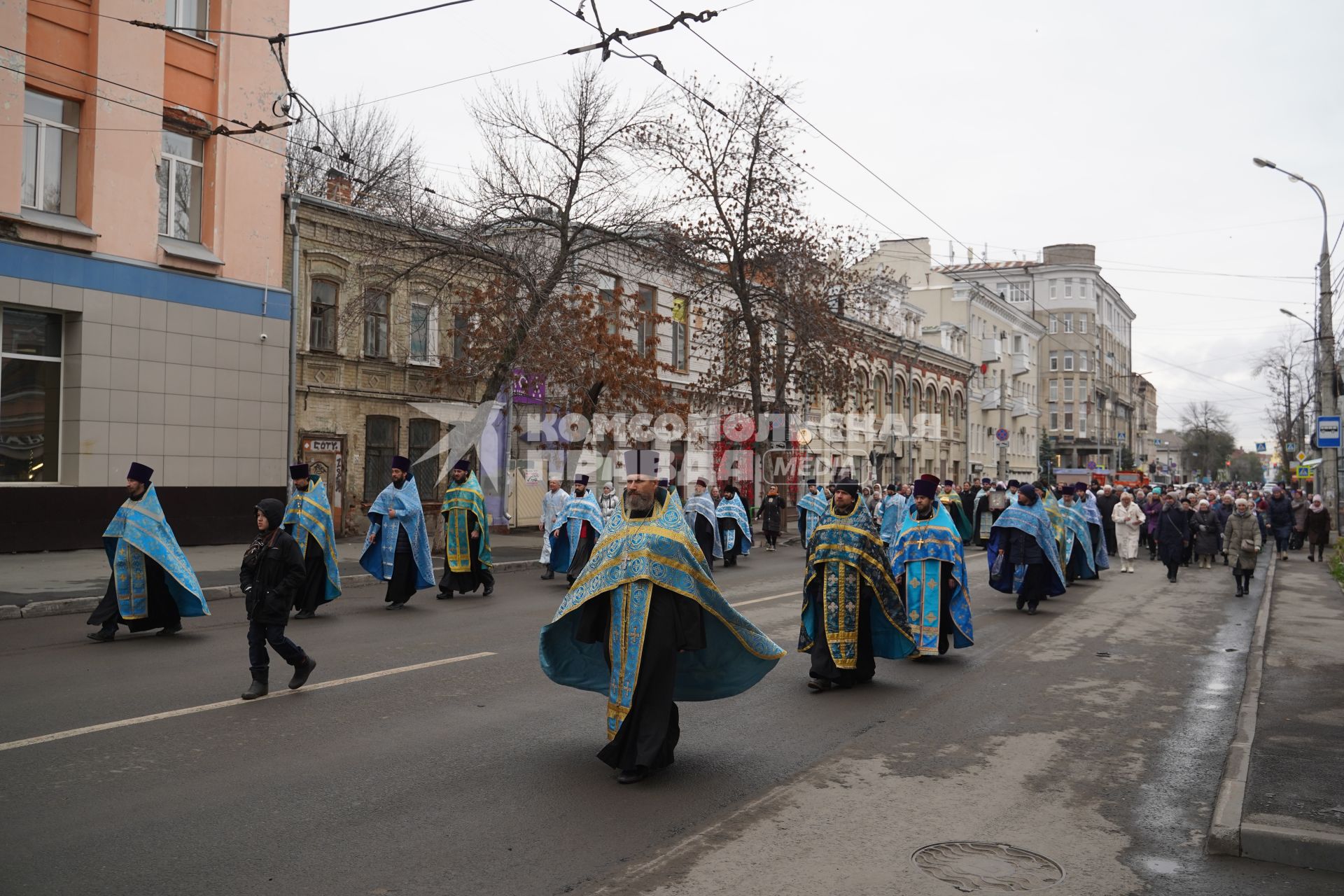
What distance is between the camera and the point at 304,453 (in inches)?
934

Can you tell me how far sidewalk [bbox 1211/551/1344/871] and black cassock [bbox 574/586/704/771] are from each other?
114 inches

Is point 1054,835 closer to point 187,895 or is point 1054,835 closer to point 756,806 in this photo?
point 756,806

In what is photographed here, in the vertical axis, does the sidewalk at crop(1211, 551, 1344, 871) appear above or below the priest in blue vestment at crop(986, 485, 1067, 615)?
below

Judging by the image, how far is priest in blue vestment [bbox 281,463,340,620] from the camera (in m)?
12.4

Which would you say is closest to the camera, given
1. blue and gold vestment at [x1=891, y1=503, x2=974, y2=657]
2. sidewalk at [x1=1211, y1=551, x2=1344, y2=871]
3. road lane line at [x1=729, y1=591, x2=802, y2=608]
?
sidewalk at [x1=1211, y1=551, x2=1344, y2=871]

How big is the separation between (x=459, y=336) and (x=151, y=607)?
14.5m

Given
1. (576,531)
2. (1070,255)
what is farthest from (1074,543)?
(1070,255)

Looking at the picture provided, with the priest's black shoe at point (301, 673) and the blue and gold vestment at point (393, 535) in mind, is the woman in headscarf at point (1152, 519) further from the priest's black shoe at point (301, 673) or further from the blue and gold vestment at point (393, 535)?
the priest's black shoe at point (301, 673)

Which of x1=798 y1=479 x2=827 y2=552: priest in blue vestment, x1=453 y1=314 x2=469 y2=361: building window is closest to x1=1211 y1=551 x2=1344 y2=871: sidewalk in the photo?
x1=798 y1=479 x2=827 y2=552: priest in blue vestment

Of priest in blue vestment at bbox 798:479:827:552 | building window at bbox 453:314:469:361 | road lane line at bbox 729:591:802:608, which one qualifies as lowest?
road lane line at bbox 729:591:802:608

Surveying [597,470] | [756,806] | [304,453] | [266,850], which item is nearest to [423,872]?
[266,850]

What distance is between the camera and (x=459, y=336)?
A: 24.8 meters

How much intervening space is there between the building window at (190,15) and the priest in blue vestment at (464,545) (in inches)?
453

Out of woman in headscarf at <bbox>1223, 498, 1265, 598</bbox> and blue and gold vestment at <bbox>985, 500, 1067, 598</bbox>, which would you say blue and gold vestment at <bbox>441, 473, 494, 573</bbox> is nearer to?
blue and gold vestment at <bbox>985, 500, 1067, 598</bbox>
